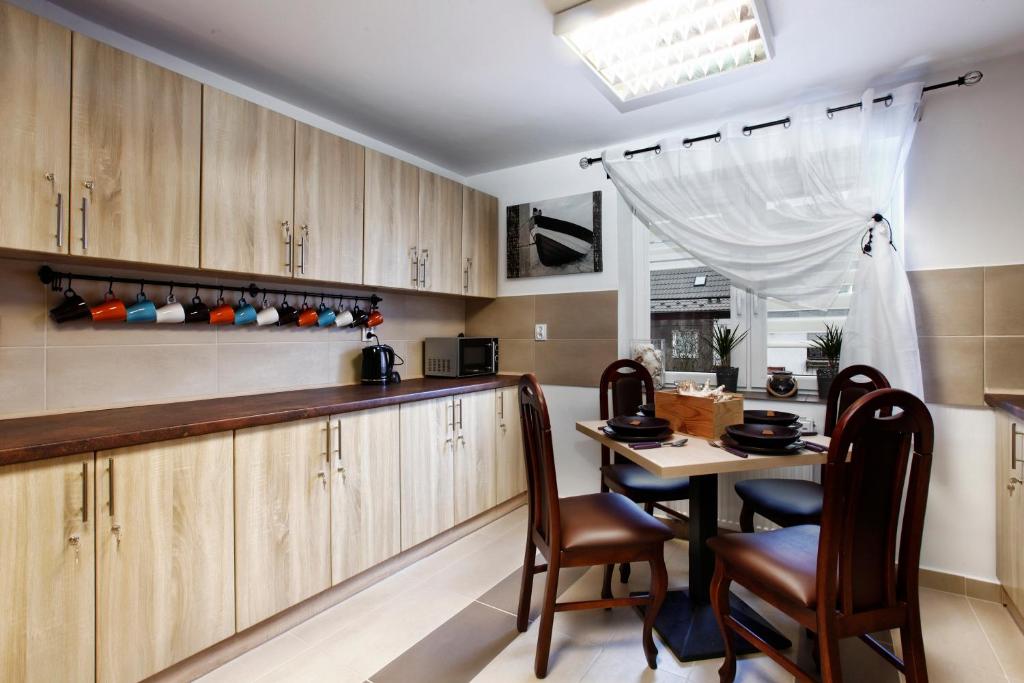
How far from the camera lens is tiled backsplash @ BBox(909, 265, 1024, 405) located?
2.04 meters

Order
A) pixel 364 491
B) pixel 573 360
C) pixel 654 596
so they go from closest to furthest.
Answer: pixel 654 596, pixel 364 491, pixel 573 360

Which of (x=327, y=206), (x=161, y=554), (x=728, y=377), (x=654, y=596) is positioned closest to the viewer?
(x=161, y=554)

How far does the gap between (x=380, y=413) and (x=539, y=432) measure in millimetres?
929

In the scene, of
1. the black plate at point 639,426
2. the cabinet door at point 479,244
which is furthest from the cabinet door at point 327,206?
the black plate at point 639,426

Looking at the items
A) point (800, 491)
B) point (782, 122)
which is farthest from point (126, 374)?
point (782, 122)

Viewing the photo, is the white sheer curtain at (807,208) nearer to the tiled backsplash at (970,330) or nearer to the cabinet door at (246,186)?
the tiled backsplash at (970,330)

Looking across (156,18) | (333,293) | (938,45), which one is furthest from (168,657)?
(938,45)

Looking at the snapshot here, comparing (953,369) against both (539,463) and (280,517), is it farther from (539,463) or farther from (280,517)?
(280,517)

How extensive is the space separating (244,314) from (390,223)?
886 millimetres

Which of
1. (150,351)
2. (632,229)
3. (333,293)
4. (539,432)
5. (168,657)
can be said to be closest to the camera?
(168,657)

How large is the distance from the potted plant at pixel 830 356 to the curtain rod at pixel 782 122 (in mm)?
1081

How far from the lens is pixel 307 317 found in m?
2.46

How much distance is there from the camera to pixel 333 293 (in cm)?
268

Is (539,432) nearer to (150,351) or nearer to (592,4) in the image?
(592,4)
